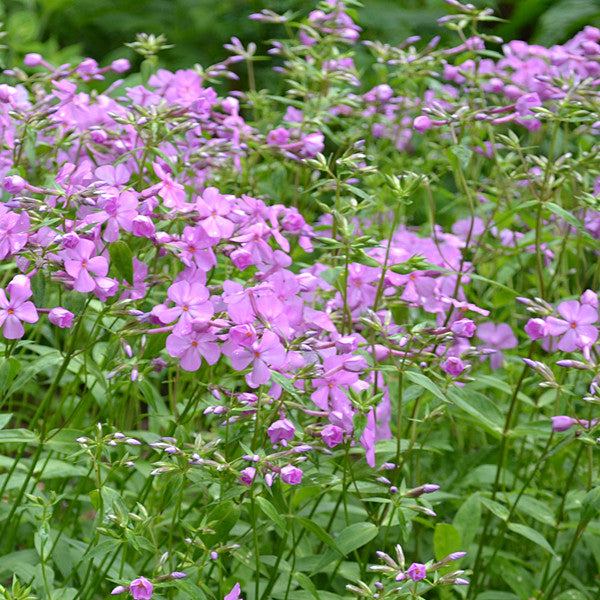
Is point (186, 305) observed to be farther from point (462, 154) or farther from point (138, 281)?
point (462, 154)

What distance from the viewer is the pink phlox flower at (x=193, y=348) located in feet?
5.82

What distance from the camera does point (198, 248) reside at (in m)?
1.92

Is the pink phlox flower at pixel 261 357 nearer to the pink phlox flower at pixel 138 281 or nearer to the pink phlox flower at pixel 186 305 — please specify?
the pink phlox flower at pixel 186 305

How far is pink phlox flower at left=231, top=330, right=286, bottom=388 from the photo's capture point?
1688 mm

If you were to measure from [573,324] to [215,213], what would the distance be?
83 cm

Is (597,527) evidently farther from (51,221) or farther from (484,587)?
(51,221)

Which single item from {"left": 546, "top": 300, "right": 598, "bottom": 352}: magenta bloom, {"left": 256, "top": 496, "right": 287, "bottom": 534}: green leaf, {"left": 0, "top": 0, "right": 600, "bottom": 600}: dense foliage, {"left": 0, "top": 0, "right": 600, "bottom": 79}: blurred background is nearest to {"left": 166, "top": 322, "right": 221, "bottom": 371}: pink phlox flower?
{"left": 0, "top": 0, "right": 600, "bottom": 600}: dense foliage

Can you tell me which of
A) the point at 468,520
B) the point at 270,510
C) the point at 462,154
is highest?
the point at 462,154

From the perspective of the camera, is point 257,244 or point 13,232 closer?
point 13,232

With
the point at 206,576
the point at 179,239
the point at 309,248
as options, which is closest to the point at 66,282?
the point at 179,239

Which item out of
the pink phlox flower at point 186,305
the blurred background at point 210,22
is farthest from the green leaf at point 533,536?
the blurred background at point 210,22

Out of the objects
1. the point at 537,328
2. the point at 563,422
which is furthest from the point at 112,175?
the point at 563,422

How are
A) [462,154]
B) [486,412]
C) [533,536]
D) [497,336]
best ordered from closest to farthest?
[533,536]
[462,154]
[486,412]
[497,336]

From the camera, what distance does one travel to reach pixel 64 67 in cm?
253
